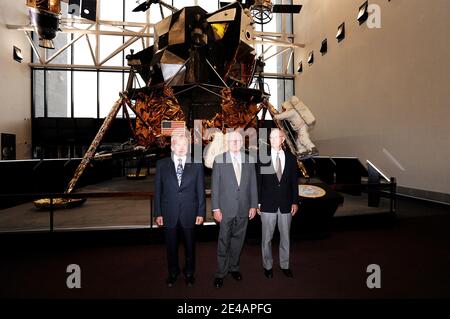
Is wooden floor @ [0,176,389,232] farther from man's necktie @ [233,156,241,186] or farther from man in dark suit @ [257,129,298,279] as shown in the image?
man's necktie @ [233,156,241,186]

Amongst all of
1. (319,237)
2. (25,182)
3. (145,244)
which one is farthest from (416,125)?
(25,182)

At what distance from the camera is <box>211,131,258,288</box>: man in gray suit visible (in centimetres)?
259

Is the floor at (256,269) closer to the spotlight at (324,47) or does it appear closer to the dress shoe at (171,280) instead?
the dress shoe at (171,280)

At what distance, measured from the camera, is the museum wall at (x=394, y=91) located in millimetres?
6191

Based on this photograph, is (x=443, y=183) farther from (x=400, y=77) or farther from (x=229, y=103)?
(x=229, y=103)

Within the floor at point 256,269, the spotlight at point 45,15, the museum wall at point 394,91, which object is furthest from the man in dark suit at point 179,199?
the museum wall at point 394,91

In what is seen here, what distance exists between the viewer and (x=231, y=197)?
A: 259 centimetres

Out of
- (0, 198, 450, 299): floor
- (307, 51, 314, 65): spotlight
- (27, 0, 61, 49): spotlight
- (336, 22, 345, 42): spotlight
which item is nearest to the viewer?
(0, 198, 450, 299): floor

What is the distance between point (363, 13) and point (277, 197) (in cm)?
931

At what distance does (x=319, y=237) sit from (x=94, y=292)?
305 cm

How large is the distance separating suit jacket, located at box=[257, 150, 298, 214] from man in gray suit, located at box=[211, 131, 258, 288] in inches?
4.4

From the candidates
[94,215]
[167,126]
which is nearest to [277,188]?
[167,126]

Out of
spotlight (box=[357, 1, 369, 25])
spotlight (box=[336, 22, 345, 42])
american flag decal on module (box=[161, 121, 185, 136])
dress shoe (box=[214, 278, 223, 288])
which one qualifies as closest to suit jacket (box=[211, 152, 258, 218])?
dress shoe (box=[214, 278, 223, 288])

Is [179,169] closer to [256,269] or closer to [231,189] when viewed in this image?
[231,189]
